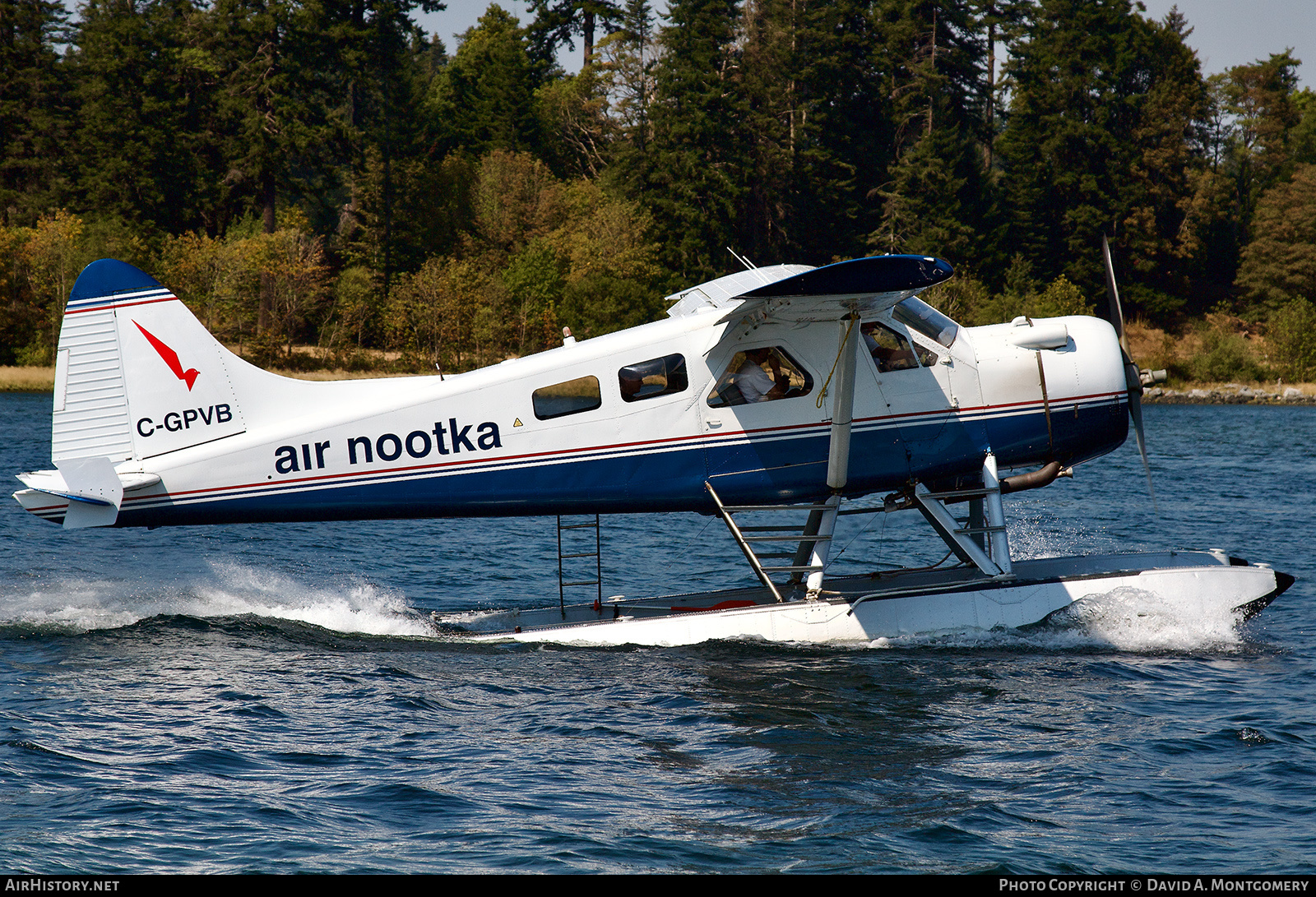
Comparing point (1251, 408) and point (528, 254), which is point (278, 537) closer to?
point (528, 254)

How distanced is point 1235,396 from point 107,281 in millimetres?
65304

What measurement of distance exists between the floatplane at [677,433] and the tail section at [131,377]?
16mm

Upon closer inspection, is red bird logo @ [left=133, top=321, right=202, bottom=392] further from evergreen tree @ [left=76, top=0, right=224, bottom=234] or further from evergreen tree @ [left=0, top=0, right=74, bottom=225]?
evergreen tree @ [left=0, top=0, right=74, bottom=225]

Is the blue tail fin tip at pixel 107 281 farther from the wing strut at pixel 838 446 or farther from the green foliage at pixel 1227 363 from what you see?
the green foliage at pixel 1227 363

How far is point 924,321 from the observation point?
10508 millimetres

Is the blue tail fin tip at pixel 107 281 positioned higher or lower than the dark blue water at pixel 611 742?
higher

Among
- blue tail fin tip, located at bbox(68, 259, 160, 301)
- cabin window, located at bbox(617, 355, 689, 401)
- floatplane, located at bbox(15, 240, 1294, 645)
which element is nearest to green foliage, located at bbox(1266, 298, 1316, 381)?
floatplane, located at bbox(15, 240, 1294, 645)

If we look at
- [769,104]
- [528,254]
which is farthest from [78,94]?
[769,104]

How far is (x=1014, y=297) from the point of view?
6725cm

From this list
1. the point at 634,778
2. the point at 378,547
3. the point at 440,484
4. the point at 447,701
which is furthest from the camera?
the point at 378,547

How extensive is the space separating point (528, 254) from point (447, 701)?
2175 inches

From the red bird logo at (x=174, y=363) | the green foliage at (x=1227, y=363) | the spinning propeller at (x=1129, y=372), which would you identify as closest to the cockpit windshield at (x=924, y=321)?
the spinning propeller at (x=1129, y=372)

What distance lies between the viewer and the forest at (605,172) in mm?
58906

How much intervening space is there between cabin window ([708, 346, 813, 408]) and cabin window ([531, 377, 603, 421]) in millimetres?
1076
